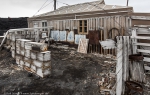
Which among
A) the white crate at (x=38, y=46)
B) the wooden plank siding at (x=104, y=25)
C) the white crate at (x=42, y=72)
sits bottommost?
the white crate at (x=42, y=72)

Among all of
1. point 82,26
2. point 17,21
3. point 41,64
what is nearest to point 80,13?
point 82,26

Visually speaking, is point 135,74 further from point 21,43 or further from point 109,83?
point 21,43

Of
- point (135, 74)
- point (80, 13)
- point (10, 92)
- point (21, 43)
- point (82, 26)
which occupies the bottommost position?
point (10, 92)

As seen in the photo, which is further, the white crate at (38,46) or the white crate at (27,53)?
the white crate at (27,53)

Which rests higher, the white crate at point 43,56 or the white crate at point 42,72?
the white crate at point 43,56

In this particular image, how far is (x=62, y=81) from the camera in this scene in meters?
6.54

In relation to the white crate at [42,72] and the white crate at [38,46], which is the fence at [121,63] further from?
the white crate at [38,46]

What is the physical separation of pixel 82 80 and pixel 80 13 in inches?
350

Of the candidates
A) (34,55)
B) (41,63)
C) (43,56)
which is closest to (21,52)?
(34,55)

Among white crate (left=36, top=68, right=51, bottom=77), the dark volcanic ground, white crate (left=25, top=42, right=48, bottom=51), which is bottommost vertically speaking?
the dark volcanic ground

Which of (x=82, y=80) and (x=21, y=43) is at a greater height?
(x=21, y=43)

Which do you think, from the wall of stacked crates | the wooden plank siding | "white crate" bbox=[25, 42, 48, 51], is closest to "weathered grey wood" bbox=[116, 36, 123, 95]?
the wall of stacked crates

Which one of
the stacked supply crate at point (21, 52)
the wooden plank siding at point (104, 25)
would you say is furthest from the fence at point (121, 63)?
the wooden plank siding at point (104, 25)

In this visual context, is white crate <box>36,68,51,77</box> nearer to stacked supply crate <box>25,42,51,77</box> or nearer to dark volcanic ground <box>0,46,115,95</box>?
stacked supply crate <box>25,42,51,77</box>
